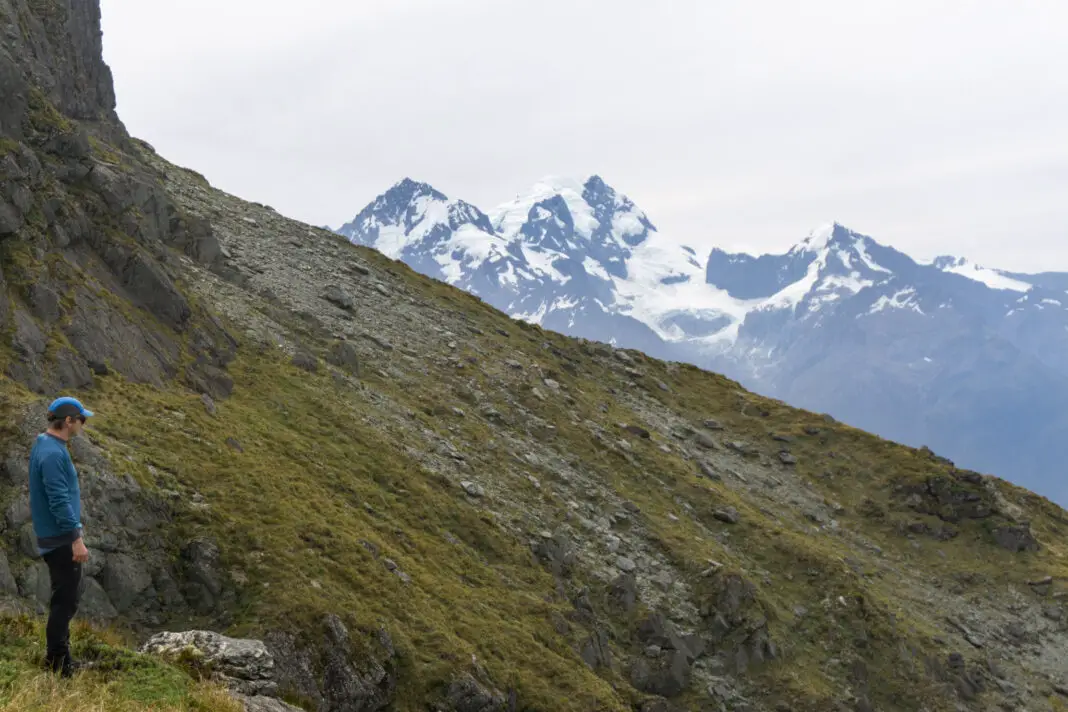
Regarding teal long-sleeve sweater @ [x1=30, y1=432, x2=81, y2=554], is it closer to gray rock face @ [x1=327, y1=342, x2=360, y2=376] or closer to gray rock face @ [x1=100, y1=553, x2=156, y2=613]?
gray rock face @ [x1=100, y1=553, x2=156, y2=613]

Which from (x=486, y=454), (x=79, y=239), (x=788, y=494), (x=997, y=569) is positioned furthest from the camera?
(x=788, y=494)

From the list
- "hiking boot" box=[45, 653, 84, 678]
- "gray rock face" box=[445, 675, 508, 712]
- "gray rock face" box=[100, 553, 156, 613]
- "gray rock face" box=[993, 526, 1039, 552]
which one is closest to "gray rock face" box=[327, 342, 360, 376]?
"gray rock face" box=[100, 553, 156, 613]

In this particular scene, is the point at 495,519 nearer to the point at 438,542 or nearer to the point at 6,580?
the point at 438,542

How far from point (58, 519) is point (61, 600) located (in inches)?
49.0

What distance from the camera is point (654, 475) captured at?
4822cm

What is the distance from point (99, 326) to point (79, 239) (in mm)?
5892

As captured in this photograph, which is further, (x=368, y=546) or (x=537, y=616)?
(x=537, y=616)

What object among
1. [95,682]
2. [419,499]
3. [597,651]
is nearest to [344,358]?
[419,499]

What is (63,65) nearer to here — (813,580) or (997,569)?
(813,580)

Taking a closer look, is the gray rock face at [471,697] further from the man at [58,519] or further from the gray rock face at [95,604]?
the man at [58,519]

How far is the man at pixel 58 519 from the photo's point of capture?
1232 cm

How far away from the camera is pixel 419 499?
106 feet

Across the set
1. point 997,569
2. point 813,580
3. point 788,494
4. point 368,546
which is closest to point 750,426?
point 788,494

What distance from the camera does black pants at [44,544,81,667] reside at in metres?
12.3
